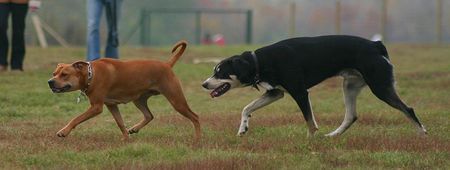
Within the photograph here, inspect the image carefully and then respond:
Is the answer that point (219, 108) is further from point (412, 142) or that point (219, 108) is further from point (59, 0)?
point (59, 0)

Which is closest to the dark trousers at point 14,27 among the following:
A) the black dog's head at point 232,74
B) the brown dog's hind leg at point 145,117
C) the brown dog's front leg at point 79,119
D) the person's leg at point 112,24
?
the person's leg at point 112,24

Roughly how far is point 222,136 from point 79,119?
4.98 feet

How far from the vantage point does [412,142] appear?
28.5 ft

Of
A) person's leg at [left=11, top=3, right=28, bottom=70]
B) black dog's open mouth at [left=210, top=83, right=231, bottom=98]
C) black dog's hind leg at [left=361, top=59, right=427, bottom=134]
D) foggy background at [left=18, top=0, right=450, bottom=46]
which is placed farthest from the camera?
foggy background at [left=18, top=0, right=450, bottom=46]

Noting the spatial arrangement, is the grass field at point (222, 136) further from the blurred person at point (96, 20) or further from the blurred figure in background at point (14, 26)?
the blurred person at point (96, 20)

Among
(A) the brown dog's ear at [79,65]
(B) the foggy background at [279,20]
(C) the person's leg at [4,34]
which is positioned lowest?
(B) the foggy background at [279,20]

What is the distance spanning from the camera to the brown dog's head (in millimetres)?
8820

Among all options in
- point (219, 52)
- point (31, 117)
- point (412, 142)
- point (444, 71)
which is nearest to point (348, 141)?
point (412, 142)

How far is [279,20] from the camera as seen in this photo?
39938 mm

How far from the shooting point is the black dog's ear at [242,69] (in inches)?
371

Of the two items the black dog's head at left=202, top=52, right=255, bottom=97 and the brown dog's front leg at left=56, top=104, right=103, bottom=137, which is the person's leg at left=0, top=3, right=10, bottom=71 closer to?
the black dog's head at left=202, top=52, right=255, bottom=97

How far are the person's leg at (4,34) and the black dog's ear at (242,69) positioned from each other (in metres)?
7.25

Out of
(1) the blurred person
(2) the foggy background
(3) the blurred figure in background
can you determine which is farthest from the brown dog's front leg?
(2) the foggy background

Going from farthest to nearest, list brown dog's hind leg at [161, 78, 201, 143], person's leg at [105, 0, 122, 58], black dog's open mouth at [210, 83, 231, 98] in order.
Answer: person's leg at [105, 0, 122, 58], black dog's open mouth at [210, 83, 231, 98], brown dog's hind leg at [161, 78, 201, 143]
